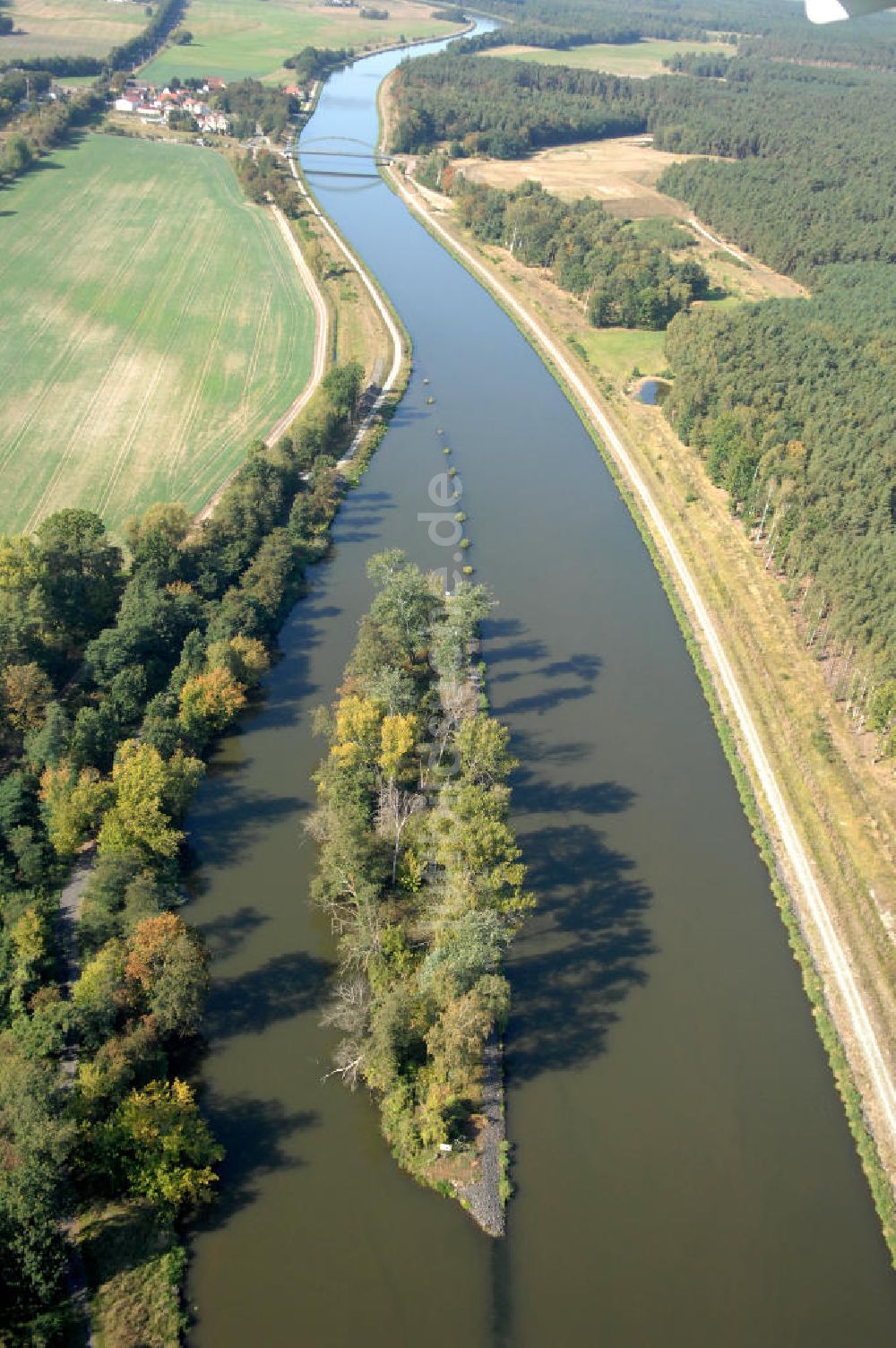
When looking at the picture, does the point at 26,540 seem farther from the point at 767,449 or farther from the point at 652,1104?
the point at 767,449

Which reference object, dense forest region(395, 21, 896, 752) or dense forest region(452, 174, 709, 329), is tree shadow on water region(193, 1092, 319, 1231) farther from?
dense forest region(452, 174, 709, 329)

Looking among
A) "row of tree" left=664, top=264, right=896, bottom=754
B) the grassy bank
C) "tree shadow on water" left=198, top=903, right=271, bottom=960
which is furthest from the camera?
"row of tree" left=664, top=264, right=896, bottom=754

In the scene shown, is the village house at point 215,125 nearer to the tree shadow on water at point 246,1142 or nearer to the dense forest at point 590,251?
the dense forest at point 590,251

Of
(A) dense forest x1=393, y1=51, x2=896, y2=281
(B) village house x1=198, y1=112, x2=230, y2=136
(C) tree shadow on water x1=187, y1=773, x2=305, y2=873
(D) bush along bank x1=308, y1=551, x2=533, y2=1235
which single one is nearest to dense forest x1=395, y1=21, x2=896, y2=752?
(A) dense forest x1=393, y1=51, x2=896, y2=281

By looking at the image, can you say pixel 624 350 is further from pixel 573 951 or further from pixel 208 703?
pixel 573 951

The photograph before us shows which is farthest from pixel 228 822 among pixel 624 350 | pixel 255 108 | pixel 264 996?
pixel 255 108

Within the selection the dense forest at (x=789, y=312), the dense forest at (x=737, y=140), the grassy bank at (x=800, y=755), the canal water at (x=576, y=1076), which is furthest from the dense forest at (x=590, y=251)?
the canal water at (x=576, y=1076)
